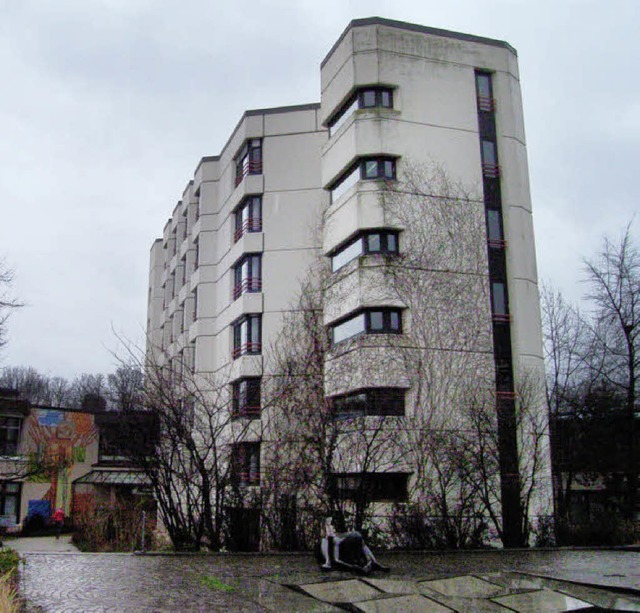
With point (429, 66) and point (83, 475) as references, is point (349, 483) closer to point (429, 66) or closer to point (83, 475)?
point (429, 66)

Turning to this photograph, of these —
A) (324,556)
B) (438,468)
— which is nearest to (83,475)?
(438,468)

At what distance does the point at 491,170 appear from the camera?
31969 mm

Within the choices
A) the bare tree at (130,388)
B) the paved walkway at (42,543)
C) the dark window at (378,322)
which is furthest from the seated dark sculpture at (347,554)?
the paved walkway at (42,543)

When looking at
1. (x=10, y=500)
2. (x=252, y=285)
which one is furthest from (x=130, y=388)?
(x=10, y=500)

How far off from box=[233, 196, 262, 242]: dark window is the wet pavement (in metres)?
21.3

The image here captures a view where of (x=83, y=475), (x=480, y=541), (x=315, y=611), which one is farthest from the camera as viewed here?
(x=83, y=475)

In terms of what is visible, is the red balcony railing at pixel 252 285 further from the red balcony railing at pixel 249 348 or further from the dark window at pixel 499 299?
the dark window at pixel 499 299

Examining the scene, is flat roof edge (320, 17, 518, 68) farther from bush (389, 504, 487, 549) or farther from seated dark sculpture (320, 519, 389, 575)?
seated dark sculpture (320, 519, 389, 575)

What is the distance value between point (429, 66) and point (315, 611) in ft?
83.2

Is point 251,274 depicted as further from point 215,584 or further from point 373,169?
point 215,584

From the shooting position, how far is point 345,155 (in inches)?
1218

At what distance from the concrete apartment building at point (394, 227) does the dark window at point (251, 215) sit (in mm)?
98

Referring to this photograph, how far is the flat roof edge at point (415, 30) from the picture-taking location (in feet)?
103

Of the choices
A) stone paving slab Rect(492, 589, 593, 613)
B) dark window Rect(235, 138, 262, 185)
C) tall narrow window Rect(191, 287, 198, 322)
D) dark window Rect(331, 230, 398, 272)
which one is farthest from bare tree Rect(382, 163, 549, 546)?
tall narrow window Rect(191, 287, 198, 322)
